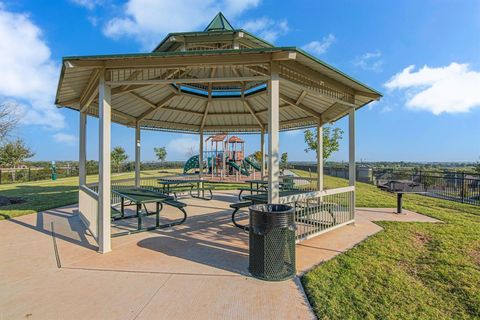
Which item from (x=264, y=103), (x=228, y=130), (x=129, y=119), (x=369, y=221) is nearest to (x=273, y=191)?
(x=369, y=221)

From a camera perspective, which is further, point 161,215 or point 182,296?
point 161,215

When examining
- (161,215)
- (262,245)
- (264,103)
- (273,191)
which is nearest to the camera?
(262,245)

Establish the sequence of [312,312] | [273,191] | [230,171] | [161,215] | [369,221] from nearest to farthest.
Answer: [312,312]
[273,191]
[369,221]
[161,215]
[230,171]

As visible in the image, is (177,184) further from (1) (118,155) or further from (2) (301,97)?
(1) (118,155)

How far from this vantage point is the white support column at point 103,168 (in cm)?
445

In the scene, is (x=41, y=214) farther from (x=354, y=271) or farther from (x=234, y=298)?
(x=354, y=271)

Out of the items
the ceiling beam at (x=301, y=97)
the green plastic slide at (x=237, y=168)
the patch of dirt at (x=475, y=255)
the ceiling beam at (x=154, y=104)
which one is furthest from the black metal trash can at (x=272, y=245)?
the green plastic slide at (x=237, y=168)

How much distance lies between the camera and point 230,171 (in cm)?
1980

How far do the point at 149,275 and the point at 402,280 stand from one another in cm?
356

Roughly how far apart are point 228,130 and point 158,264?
9.17m

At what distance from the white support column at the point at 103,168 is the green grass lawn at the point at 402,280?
354 centimetres

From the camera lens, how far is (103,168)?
14.7 feet

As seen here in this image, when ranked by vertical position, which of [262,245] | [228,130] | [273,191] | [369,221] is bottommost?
[369,221]

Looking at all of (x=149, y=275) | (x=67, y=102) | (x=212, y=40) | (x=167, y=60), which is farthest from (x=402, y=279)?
(x=67, y=102)
